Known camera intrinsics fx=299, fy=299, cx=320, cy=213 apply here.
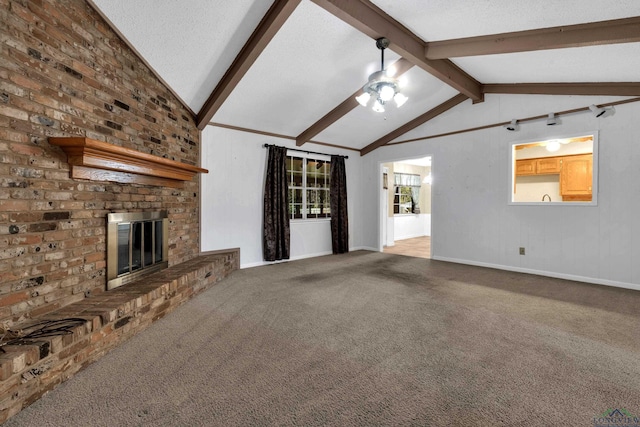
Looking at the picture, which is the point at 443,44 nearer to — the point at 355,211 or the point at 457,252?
the point at 457,252

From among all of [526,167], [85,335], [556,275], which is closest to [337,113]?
[556,275]

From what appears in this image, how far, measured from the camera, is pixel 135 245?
2855 mm

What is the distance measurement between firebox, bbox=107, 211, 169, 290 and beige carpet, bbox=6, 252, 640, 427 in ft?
1.84

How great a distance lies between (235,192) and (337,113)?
2.05 m

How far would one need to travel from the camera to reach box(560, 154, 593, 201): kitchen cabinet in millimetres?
5508

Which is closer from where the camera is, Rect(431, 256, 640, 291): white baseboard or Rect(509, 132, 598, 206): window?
Rect(431, 256, 640, 291): white baseboard

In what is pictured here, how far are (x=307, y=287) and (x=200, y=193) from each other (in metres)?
2.05

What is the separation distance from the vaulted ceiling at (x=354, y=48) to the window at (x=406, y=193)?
12.5ft

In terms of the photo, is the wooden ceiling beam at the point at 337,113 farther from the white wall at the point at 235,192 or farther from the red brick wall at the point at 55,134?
the red brick wall at the point at 55,134

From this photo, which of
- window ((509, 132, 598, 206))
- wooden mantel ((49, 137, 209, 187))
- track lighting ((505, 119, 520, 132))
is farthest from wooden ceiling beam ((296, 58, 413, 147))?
window ((509, 132, 598, 206))

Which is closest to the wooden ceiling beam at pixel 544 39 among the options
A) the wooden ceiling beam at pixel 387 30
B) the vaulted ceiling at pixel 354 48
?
the vaulted ceiling at pixel 354 48

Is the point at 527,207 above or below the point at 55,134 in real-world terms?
below

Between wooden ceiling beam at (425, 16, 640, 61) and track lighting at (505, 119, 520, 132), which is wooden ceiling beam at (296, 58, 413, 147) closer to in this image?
wooden ceiling beam at (425, 16, 640, 61)

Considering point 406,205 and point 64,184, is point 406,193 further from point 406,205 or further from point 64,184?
point 64,184
